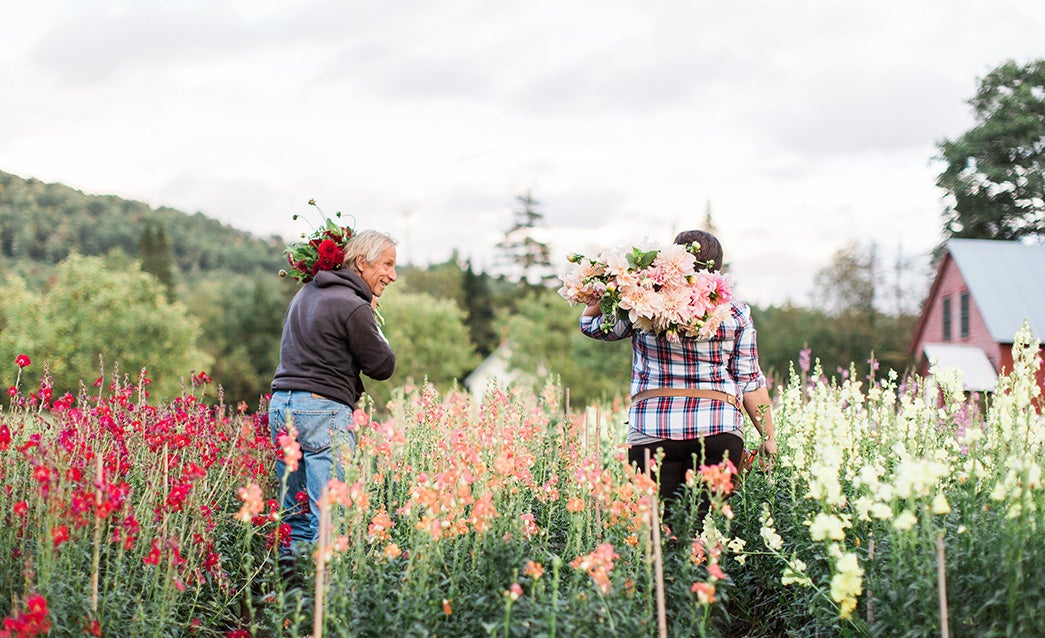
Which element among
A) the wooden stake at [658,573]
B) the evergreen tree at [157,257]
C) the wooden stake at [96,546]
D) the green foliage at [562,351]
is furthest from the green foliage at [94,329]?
the wooden stake at [658,573]

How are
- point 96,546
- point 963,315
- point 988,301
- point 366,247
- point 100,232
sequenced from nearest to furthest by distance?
point 96,546 < point 366,247 < point 988,301 < point 963,315 < point 100,232

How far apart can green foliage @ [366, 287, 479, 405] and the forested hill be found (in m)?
12.3

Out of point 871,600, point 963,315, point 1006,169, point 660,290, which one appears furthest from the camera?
point 1006,169

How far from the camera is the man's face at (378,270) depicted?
4480 millimetres

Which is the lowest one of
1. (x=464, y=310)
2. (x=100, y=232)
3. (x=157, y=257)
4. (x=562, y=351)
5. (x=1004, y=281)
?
(x=562, y=351)

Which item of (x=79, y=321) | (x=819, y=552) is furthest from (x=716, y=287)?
(x=79, y=321)

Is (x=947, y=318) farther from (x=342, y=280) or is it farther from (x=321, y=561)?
(x=321, y=561)

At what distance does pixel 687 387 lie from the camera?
13.0 ft

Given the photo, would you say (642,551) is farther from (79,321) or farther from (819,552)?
(79,321)

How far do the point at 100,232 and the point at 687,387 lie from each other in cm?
7592

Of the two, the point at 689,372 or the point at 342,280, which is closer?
the point at 689,372

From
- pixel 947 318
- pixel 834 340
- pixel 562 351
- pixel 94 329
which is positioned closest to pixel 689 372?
pixel 947 318

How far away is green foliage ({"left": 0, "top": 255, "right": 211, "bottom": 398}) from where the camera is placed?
1435 inches

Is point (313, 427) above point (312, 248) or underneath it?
underneath
